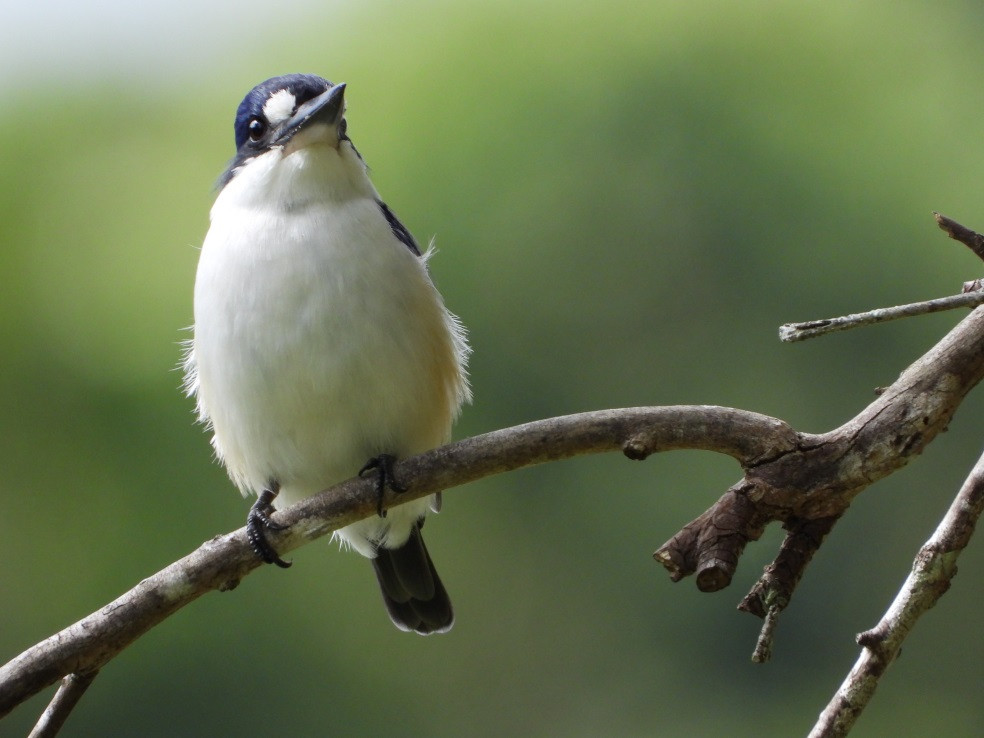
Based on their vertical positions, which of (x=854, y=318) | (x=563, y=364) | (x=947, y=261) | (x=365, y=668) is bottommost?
(x=854, y=318)

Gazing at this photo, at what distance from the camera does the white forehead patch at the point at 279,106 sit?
2025 millimetres

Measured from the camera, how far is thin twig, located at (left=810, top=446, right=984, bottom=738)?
1.36m

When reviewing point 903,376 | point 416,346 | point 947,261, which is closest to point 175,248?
point 416,346

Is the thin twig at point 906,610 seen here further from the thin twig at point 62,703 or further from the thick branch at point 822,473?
the thin twig at point 62,703

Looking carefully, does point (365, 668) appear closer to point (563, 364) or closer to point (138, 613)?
point (563, 364)

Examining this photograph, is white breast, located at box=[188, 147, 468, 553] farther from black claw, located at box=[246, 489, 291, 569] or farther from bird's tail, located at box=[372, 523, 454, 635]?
bird's tail, located at box=[372, 523, 454, 635]

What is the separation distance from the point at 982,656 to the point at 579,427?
3.30 meters

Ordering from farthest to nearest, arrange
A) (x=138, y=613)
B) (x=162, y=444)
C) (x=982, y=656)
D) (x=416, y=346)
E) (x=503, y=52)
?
(x=503, y=52) → (x=162, y=444) → (x=982, y=656) → (x=416, y=346) → (x=138, y=613)

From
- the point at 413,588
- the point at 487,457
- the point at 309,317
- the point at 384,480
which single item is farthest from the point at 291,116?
Answer: the point at 413,588

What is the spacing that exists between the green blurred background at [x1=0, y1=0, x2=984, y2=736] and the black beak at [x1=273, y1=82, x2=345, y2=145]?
7.26 ft

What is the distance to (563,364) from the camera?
4.57m

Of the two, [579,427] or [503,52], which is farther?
[503,52]

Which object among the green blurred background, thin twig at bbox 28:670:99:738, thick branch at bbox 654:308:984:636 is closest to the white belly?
thin twig at bbox 28:670:99:738

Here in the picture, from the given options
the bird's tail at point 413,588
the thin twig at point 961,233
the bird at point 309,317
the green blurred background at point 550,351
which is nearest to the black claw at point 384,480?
the bird at point 309,317
